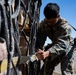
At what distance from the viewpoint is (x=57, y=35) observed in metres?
4.73

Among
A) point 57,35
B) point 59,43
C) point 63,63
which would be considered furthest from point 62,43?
point 63,63

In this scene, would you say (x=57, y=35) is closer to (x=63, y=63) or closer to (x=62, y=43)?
(x=62, y=43)

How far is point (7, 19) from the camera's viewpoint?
110 inches

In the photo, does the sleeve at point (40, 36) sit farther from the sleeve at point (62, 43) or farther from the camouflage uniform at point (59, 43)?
the sleeve at point (62, 43)

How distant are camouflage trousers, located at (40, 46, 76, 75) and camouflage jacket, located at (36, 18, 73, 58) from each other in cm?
19

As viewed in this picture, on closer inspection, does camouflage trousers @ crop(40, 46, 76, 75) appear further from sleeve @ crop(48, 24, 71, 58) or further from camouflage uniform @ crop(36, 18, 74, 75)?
sleeve @ crop(48, 24, 71, 58)

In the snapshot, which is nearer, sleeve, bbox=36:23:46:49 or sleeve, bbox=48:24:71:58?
sleeve, bbox=48:24:71:58

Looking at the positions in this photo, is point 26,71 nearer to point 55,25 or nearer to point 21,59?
point 55,25

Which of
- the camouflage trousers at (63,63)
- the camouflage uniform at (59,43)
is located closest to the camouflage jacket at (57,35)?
the camouflage uniform at (59,43)

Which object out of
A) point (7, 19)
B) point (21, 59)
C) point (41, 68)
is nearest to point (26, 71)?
point (41, 68)

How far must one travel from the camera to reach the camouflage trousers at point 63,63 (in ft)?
15.9

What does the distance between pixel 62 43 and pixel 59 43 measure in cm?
4

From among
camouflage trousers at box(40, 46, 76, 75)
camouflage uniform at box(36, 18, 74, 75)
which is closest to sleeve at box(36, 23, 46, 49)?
camouflage uniform at box(36, 18, 74, 75)

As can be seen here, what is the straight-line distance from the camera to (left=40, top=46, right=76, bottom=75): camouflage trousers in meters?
4.85
